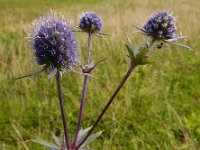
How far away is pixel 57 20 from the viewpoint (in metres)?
1.75

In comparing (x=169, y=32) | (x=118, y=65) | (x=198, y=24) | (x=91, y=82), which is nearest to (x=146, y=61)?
(x=169, y=32)

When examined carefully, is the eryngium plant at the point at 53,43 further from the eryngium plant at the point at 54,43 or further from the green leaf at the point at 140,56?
the green leaf at the point at 140,56

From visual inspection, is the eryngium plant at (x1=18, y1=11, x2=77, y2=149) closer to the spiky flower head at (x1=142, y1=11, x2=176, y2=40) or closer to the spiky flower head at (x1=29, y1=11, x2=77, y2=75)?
the spiky flower head at (x1=29, y1=11, x2=77, y2=75)

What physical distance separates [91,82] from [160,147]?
1376mm

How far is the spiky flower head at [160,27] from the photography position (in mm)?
1829

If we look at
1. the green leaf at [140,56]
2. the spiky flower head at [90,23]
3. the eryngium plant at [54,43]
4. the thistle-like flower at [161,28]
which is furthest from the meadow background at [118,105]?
the green leaf at [140,56]

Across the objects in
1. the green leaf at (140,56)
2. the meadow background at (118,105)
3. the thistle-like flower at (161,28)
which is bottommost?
the meadow background at (118,105)

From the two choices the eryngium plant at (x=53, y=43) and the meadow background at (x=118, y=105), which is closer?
the eryngium plant at (x=53, y=43)

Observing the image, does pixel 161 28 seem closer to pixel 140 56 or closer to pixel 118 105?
pixel 140 56

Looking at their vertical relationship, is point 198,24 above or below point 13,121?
above

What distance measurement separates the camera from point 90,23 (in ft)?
7.30

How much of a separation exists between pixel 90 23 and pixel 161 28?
539 mm

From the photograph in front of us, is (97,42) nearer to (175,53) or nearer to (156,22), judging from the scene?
(175,53)

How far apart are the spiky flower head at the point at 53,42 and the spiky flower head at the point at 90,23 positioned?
45 cm
